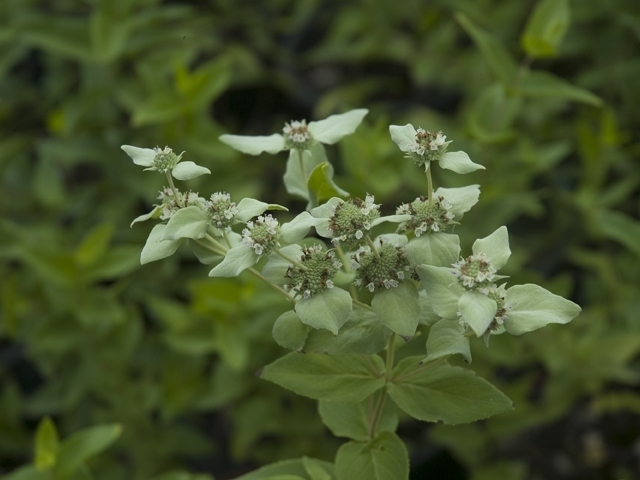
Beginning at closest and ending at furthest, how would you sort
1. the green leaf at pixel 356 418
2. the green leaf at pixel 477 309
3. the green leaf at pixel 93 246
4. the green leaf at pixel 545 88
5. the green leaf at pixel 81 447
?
the green leaf at pixel 477 309 < the green leaf at pixel 356 418 < the green leaf at pixel 81 447 < the green leaf at pixel 545 88 < the green leaf at pixel 93 246

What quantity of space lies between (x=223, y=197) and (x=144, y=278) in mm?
969

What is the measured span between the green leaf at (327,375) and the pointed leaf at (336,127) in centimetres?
21

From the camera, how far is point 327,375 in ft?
2.26

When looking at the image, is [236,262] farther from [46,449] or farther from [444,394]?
[46,449]

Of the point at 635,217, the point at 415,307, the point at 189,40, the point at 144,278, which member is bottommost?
the point at 144,278

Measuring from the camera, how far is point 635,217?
173cm

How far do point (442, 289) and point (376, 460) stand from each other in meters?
0.20

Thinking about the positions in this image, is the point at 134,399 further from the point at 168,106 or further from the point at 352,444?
the point at 352,444

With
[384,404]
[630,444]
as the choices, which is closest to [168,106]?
[384,404]

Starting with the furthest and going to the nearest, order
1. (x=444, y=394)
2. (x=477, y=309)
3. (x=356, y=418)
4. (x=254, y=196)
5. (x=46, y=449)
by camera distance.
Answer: (x=254, y=196), (x=46, y=449), (x=356, y=418), (x=444, y=394), (x=477, y=309)

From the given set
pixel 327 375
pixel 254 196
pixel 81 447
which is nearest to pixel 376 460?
pixel 327 375

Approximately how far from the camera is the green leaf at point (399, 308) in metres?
0.58

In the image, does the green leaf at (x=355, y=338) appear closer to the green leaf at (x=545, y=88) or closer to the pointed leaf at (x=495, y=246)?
the pointed leaf at (x=495, y=246)

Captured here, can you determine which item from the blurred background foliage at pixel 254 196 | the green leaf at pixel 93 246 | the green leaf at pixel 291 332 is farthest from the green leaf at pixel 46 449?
the green leaf at pixel 291 332
